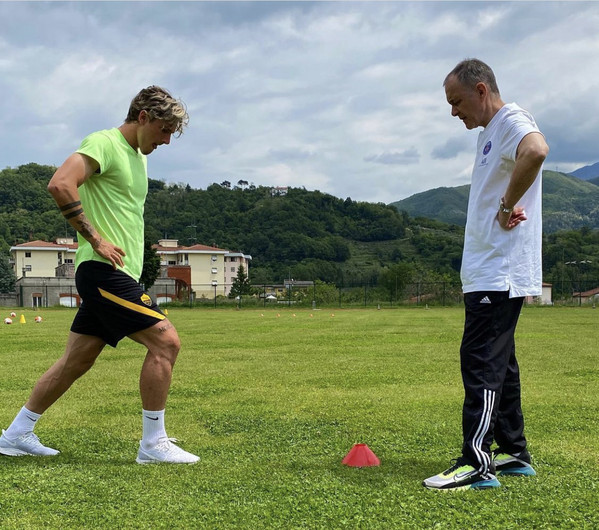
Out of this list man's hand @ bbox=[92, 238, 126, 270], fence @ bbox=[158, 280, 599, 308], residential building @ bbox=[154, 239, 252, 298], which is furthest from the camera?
residential building @ bbox=[154, 239, 252, 298]

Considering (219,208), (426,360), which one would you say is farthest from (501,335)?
(219,208)

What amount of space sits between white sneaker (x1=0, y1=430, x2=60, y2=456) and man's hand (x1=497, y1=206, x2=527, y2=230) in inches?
126

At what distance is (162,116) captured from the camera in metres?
4.07

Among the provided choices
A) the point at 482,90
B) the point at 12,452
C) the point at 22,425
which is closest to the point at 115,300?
the point at 22,425

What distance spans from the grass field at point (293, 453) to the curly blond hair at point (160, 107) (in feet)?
7.22

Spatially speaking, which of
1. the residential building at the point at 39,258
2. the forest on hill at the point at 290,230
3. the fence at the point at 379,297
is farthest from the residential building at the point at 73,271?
the fence at the point at 379,297

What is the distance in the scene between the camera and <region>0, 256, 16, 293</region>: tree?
8138 cm

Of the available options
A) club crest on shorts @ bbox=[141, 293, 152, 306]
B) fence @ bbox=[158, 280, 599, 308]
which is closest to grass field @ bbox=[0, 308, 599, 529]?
club crest on shorts @ bbox=[141, 293, 152, 306]

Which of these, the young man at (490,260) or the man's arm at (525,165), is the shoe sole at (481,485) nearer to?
the young man at (490,260)

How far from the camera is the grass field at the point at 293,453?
2.98 meters

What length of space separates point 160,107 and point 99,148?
1.58 ft

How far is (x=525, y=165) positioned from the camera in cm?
331

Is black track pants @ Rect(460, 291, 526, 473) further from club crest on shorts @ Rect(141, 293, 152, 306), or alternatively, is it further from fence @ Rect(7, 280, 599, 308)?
fence @ Rect(7, 280, 599, 308)

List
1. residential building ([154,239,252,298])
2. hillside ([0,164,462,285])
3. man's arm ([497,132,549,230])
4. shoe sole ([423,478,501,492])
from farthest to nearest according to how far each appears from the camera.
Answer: hillside ([0,164,462,285]), residential building ([154,239,252,298]), shoe sole ([423,478,501,492]), man's arm ([497,132,549,230])
